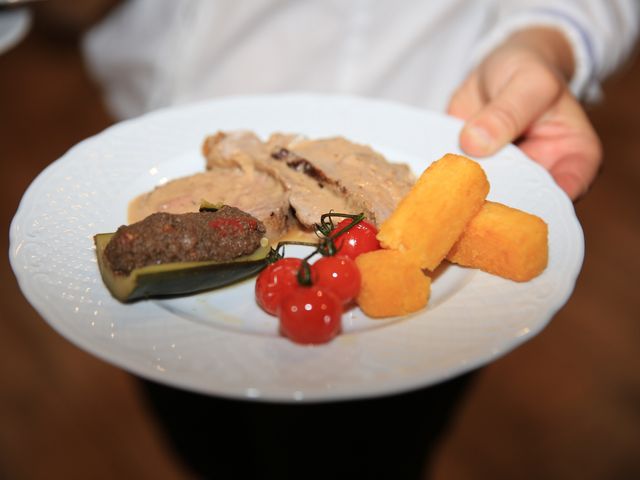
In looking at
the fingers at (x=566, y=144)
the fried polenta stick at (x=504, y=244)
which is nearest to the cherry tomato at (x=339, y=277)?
the fried polenta stick at (x=504, y=244)

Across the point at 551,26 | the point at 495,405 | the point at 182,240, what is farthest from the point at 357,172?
the point at 495,405

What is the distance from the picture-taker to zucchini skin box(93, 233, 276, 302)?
4.61 feet

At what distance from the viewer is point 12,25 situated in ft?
7.36

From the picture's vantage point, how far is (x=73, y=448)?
277 centimetres

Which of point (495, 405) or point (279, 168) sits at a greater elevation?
point (279, 168)

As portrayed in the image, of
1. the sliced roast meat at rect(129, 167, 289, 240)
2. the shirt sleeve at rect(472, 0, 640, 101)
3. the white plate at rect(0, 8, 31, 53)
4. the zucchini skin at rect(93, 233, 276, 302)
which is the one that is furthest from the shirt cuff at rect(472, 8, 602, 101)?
the white plate at rect(0, 8, 31, 53)

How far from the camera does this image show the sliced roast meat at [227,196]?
→ 1.80 meters

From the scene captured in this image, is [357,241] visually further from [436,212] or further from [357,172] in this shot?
[357,172]

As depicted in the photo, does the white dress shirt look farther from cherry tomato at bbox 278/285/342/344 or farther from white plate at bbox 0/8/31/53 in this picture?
cherry tomato at bbox 278/285/342/344

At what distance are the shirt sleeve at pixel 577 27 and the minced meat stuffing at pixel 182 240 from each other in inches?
53.3

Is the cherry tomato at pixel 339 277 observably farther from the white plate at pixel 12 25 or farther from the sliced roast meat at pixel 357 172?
the white plate at pixel 12 25

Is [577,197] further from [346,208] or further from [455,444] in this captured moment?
[455,444]

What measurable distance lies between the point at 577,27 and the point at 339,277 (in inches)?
63.9

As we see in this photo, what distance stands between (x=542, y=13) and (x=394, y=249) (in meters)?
1.45
